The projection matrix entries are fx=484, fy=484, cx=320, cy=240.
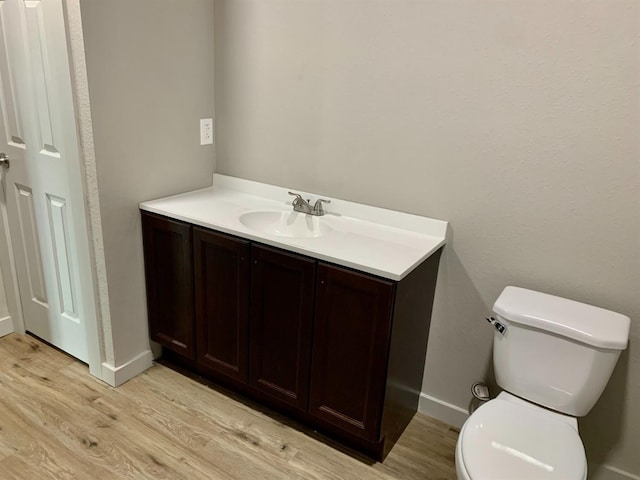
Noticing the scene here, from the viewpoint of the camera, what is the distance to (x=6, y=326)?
2637 mm

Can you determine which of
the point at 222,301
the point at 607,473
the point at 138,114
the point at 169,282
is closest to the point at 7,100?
the point at 138,114

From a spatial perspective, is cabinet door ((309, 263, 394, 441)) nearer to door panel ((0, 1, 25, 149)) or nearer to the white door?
the white door

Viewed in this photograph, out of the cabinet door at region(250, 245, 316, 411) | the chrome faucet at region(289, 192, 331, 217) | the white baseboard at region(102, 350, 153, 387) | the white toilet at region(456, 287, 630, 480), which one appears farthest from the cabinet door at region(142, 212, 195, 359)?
the white toilet at region(456, 287, 630, 480)

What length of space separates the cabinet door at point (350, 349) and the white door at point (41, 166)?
1.16 metres

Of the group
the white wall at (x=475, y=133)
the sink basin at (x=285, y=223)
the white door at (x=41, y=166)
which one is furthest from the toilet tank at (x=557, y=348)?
the white door at (x=41, y=166)

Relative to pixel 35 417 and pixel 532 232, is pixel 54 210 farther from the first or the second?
pixel 532 232

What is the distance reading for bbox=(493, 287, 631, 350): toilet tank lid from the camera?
1.52 metres

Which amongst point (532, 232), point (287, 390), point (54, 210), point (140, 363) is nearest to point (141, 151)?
point (54, 210)

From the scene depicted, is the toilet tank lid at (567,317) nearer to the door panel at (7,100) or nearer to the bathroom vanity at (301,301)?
the bathroom vanity at (301,301)

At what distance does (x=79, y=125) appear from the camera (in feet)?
6.35

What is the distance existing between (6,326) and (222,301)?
1.41 m

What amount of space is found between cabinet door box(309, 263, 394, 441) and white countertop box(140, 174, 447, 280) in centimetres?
7

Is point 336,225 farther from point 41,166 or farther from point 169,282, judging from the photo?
point 41,166

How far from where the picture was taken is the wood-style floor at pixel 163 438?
6.05ft
